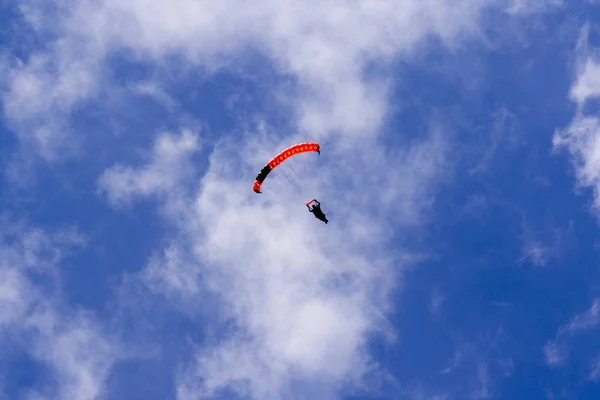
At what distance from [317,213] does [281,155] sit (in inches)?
390

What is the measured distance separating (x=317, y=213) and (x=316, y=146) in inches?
374

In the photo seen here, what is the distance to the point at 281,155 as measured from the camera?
166 meters

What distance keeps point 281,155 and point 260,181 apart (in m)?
4.68

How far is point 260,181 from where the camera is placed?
166 meters

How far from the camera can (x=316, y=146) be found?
167750 mm

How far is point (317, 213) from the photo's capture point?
16875 cm

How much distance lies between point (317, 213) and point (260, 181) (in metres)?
9.45

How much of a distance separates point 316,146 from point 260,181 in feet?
30.7
